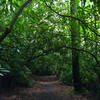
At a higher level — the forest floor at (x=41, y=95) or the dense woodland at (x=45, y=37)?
the dense woodland at (x=45, y=37)

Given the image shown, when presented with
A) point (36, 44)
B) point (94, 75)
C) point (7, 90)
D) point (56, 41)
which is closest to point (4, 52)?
point (36, 44)

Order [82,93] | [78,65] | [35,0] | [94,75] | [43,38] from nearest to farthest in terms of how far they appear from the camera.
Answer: [35,0] → [43,38] → [94,75] → [82,93] → [78,65]

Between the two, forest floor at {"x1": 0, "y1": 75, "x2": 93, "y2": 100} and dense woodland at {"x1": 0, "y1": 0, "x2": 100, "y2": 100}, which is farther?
forest floor at {"x1": 0, "y1": 75, "x2": 93, "y2": 100}

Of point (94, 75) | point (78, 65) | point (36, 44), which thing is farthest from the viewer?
point (78, 65)

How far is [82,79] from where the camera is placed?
9.19m

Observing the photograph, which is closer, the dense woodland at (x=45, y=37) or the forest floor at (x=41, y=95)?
the dense woodland at (x=45, y=37)

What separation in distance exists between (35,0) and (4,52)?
2671 millimetres

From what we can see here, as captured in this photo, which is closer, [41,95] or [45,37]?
[45,37]

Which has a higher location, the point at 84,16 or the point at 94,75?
the point at 84,16

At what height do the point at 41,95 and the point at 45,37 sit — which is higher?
the point at 45,37

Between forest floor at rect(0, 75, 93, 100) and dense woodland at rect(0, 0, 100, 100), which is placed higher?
dense woodland at rect(0, 0, 100, 100)

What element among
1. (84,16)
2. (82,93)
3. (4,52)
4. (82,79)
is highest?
(84,16)

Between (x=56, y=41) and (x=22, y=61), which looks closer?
(x=56, y=41)

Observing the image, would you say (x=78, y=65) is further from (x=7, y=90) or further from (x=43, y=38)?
(x=7, y=90)
